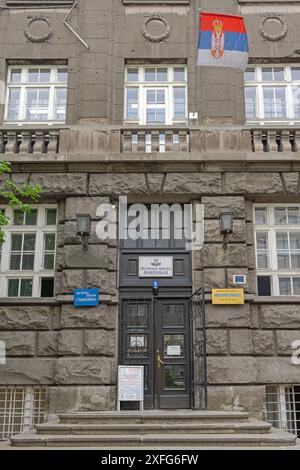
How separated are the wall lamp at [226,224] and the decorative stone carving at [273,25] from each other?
17.2ft

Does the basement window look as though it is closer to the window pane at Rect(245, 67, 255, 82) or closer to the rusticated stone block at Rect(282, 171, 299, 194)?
the rusticated stone block at Rect(282, 171, 299, 194)

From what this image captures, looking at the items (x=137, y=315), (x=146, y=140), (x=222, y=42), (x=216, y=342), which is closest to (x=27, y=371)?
(x=137, y=315)

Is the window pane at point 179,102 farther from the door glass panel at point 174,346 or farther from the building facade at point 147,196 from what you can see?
the door glass panel at point 174,346

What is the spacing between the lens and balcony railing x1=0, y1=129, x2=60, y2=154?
12625 millimetres

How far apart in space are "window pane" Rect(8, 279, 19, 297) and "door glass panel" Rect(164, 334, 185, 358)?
12.1ft

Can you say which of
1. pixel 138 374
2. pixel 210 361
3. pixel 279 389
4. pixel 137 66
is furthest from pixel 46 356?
pixel 137 66

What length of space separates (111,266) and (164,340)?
210cm

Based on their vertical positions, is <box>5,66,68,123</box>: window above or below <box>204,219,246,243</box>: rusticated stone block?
above

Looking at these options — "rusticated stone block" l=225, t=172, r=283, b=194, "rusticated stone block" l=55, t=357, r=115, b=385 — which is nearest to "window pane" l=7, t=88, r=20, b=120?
"rusticated stone block" l=225, t=172, r=283, b=194

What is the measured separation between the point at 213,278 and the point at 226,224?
127 centimetres

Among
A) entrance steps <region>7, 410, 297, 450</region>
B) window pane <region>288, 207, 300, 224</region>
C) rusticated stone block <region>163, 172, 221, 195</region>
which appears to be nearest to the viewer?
entrance steps <region>7, 410, 297, 450</region>

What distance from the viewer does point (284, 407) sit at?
448 inches

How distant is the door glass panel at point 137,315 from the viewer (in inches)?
471

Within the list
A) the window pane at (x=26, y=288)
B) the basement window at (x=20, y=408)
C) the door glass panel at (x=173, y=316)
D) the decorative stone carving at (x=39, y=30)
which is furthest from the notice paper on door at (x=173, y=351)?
the decorative stone carving at (x=39, y=30)
